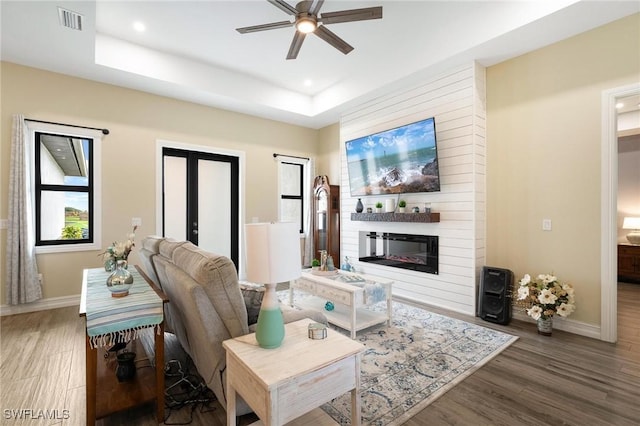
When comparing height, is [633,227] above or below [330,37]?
below

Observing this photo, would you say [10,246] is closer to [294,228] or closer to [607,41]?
[294,228]

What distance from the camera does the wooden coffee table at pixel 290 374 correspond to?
1272 mm

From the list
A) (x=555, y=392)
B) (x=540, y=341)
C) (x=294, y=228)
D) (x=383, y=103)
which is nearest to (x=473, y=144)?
(x=383, y=103)

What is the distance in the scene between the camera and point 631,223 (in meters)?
5.36

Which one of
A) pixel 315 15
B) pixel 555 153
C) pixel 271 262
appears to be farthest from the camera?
pixel 555 153

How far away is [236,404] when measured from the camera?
5.45 ft

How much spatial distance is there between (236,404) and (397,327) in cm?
209

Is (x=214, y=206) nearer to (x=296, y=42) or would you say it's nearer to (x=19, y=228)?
(x=19, y=228)

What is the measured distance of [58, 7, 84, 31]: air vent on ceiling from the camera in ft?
9.34

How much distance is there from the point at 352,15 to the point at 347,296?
8.62 feet

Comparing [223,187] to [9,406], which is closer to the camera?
[9,406]

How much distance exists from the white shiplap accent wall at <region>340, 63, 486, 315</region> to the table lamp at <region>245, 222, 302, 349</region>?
3.01 m

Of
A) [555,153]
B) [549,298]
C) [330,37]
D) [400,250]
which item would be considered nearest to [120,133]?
[330,37]

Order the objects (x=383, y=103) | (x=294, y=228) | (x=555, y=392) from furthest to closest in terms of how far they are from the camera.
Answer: (x=383, y=103) < (x=555, y=392) < (x=294, y=228)
